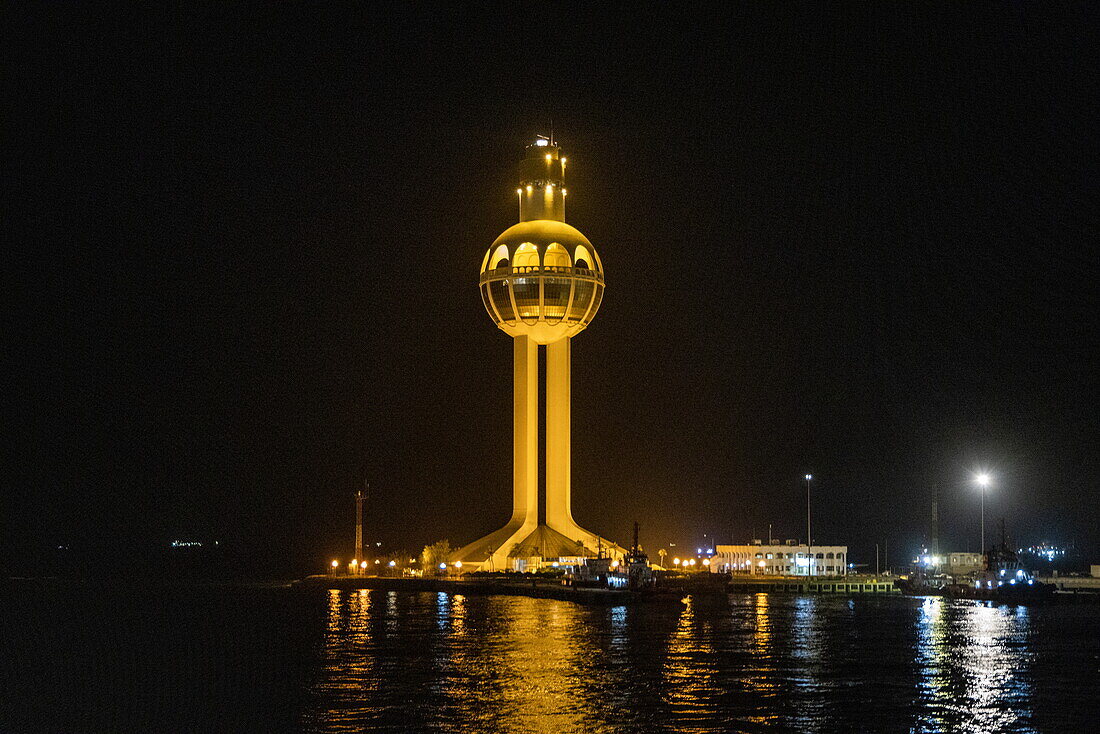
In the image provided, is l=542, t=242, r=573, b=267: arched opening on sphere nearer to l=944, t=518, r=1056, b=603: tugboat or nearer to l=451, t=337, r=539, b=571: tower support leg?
l=451, t=337, r=539, b=571: tower support leg

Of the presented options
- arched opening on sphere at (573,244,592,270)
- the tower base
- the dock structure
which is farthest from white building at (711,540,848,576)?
A: arched opening on sphere at (573,244,592,270)

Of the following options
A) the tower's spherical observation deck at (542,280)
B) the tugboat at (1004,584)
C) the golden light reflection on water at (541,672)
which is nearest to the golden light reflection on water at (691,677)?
the golden light reflection on water at (541,672)

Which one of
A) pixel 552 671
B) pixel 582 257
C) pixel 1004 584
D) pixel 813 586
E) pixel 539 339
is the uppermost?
pixel 582 257

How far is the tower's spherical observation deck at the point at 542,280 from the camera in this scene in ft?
383

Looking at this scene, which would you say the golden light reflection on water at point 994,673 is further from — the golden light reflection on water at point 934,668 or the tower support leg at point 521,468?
the tower support leg at point 521,468

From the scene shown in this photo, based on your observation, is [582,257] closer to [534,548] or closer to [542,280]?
[542,280]

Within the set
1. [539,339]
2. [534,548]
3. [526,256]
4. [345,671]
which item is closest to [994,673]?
[345,671]

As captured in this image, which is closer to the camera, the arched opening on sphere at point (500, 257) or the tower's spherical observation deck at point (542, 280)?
the tower's spherical observation deck at point (542, 280)

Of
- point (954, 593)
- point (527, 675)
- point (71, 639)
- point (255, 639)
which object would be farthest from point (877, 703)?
point (954, 593)

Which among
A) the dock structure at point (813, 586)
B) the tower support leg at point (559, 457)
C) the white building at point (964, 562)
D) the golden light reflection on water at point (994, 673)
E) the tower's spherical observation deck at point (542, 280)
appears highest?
the tower's spherical observation deck at point (542, 280)

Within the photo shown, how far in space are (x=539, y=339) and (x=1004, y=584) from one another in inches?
1574

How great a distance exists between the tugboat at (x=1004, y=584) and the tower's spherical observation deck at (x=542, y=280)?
1401 inches

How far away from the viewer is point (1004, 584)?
103m

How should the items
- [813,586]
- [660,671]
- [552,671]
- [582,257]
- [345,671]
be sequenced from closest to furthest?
[552,671] → [660,671] → [345,671] → [813,586] → [582,257]
